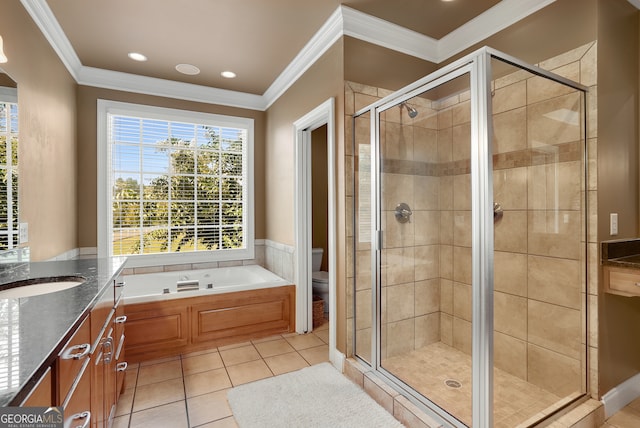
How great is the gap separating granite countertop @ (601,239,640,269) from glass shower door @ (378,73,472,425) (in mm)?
791

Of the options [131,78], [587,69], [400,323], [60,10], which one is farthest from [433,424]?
[131,78]

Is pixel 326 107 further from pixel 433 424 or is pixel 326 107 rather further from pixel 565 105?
pixel 433 424

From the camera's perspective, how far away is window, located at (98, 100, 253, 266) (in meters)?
3.54

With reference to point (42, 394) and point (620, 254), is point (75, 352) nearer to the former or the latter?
point (42, 394)

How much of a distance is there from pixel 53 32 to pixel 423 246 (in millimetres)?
3265

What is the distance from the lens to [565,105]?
193 centimetres

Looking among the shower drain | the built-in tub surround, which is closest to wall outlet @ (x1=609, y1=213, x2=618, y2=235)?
the shower drain

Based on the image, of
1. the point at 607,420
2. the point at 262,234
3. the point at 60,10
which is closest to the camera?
the point at 607,420

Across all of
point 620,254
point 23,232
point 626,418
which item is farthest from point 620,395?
point 23,232

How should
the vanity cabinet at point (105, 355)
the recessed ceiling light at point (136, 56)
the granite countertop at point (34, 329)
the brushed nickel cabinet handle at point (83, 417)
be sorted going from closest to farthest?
1. the granite countertop at point (34, 329)
2. the brushed nickel cabinet handle at point (83, 417)
3. the vanity cabinet at point (105, 355)
4. the recessed ceiling light at point (136, 56)

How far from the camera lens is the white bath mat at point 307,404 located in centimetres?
191

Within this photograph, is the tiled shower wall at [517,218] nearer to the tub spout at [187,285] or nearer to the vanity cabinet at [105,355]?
the vanity cabinet at [105,355]

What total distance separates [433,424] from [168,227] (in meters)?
3.28

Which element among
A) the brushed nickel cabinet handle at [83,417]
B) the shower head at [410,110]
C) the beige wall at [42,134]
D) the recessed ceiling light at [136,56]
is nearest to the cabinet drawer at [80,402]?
the brushed nickel cabinet handle at [83,417]
